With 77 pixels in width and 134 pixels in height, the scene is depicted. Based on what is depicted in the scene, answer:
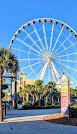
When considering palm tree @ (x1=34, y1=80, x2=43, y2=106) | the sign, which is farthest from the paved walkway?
palm tree @ (x1=34, y1=80, x2=43, y2=106)

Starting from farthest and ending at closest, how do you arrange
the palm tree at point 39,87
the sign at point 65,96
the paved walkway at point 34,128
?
the palm tree at point 39,87 → the sign at point 65,96 → the paved walkway at point 34,128

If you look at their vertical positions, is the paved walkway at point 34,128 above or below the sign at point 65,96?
below

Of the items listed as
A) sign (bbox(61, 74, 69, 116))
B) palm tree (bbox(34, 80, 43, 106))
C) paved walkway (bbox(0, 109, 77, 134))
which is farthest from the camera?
palm tree (bbox(34, 80, 43, 106))

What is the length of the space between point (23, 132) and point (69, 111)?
6658 mm

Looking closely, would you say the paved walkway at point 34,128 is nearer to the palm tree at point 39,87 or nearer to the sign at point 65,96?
the sign at point 65,96

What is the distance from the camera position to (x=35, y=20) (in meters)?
40.3

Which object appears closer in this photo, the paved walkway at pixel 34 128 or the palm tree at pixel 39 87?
the paved walkway at pixel 34 128

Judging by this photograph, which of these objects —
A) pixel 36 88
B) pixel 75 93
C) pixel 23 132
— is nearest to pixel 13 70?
pixel 23 132

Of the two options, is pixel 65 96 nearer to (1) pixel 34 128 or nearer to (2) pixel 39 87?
(1) pixel 34 128

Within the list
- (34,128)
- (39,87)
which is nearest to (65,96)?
(34,128)

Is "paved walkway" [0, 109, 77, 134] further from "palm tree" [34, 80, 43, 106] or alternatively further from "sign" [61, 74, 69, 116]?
"palm tree" [34, 80, 43, 106]

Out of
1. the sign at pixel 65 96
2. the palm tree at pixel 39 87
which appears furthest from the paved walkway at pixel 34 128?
the palm tree at pixel 39 87

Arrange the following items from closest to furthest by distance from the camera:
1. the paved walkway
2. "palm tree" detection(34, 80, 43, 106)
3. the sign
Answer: the paved walkway < the sign < "palm tree" detection(34, 80, 43, 106)

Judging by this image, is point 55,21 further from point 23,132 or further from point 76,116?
point 23,132
